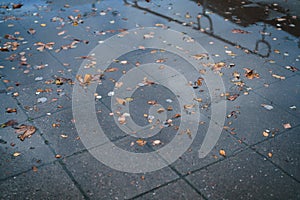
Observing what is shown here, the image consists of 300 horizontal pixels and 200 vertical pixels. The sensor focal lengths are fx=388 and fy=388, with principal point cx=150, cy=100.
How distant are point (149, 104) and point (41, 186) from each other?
6.49 ft

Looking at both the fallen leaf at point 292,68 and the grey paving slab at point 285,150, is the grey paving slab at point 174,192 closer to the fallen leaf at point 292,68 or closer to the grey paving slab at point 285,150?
Answer: the grey paving slab at point 285,150

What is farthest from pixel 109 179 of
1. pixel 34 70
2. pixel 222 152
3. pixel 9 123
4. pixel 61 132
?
pixel 34 70

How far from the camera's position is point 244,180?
13.6 ft

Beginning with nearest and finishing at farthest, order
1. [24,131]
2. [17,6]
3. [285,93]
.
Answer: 1. [24,131]
2. [285,93]
3. [17,6]

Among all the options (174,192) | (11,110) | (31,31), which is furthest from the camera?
(31,31)

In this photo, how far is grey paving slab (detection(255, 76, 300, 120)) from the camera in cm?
545

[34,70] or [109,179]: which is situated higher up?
[109,179]

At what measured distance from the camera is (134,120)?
509cm

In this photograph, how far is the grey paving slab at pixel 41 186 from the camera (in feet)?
12.9

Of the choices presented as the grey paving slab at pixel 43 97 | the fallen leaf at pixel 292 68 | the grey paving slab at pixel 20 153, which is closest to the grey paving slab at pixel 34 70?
the grey paving slab at pixel 43 97

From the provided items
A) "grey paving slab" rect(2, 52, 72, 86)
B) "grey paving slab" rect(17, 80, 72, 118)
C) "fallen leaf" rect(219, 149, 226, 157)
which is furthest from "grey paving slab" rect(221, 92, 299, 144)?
"grey paving slab" rect(2, 52, 72, 86)

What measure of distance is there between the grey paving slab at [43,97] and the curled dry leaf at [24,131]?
26cm

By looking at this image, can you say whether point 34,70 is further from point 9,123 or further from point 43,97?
point 9,123

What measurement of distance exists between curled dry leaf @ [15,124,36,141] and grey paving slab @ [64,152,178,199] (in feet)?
2.37
